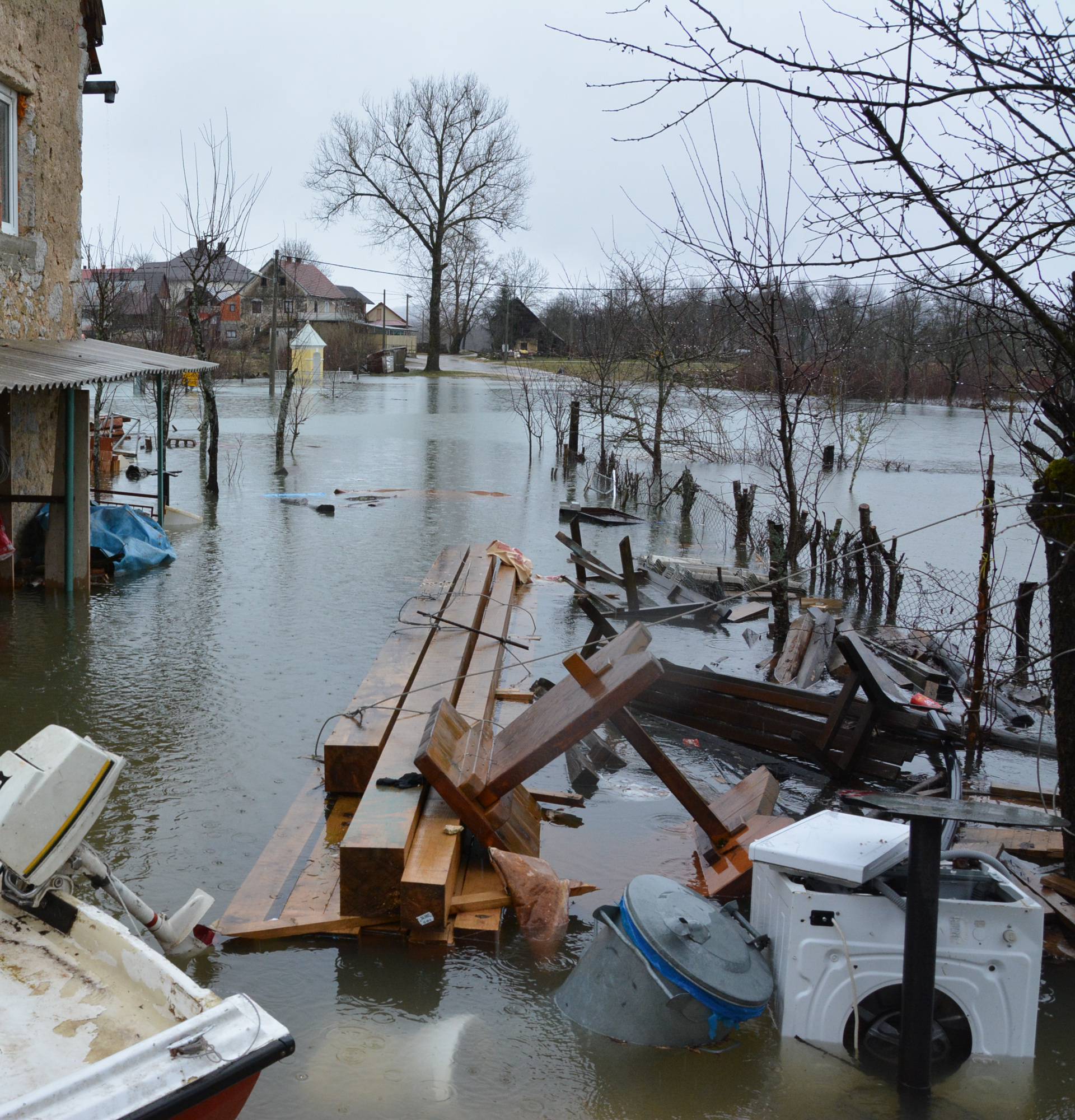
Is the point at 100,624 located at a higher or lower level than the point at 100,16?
lower

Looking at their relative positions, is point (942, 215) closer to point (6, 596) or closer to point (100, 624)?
point (100, 624)

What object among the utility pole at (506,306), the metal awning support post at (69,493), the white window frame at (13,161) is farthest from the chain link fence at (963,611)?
the utility pole at (506,306)

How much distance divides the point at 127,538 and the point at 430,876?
29.7 feet

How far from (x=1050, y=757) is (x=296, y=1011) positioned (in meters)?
6.13

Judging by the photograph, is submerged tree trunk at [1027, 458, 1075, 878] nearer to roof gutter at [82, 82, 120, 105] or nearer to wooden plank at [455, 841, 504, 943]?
wooden plank at [455, 841, 504, 943]

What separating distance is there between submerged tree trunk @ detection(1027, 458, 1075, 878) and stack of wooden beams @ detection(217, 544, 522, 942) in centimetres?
277

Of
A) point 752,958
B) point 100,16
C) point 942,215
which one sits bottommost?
point 752,958

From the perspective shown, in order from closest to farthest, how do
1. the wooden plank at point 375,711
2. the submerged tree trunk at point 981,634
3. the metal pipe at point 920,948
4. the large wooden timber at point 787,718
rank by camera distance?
1. the metal pipe at point 920,948
2. the wooden plank at point 375,711
3. the submerged tree trunk at point 981,634
4. the large wooden timber at point 787,718

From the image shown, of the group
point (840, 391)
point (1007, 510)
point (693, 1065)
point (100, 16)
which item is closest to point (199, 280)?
point (100, 16)

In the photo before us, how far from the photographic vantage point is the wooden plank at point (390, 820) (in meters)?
4.68

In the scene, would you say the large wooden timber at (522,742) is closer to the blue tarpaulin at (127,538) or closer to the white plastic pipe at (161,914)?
the white plastic pipe at (161,914)

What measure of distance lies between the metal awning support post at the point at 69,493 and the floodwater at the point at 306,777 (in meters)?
0.35

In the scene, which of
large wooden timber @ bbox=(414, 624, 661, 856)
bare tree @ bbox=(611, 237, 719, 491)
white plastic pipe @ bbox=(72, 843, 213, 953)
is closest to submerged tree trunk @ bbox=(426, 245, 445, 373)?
bare tree @ bbox=(611, 237, 719, 491)

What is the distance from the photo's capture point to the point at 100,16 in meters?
12.4
